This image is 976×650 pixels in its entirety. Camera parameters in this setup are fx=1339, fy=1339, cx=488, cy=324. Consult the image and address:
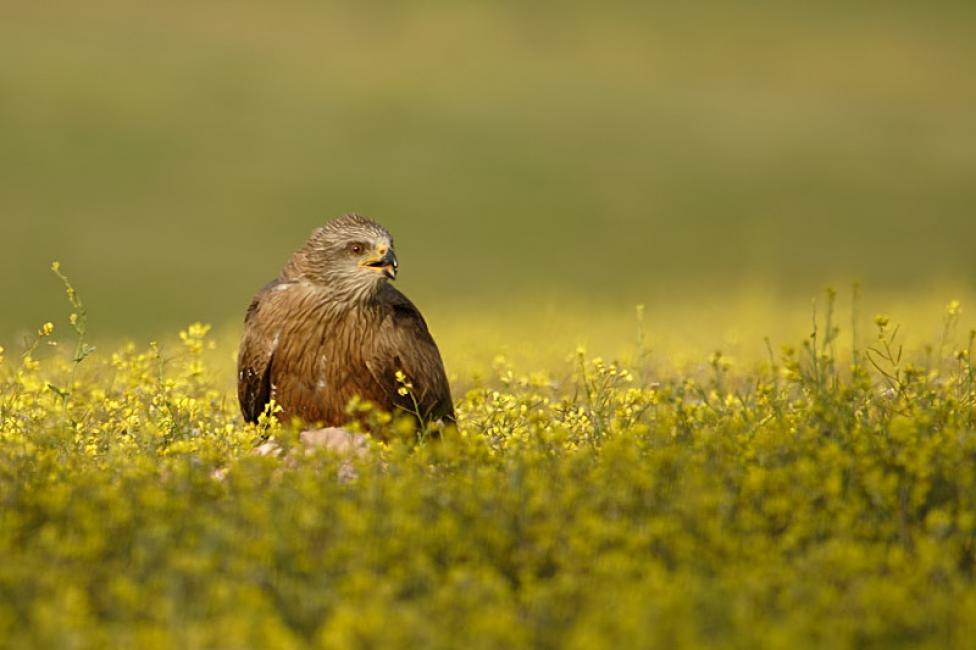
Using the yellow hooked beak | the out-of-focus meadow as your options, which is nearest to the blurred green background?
the out-of-focus meadow

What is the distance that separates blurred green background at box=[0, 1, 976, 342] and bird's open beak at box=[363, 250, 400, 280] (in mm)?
8656

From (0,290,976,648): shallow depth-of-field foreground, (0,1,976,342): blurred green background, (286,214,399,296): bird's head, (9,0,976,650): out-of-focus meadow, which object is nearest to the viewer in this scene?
(0,290,976,648): shallow depth-of-field foreground

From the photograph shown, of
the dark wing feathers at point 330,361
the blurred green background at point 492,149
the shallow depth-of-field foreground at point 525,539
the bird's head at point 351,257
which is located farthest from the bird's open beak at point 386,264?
the blurred green background at point 492,149

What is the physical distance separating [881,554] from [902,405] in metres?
2.43

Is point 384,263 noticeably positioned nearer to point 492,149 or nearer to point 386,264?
point 386,264

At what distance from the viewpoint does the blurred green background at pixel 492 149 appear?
19734 mm

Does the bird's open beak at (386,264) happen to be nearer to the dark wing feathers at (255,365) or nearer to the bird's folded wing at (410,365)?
the bird's folded wing at (410,365)

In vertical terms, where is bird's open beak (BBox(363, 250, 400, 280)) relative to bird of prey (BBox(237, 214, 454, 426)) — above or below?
above

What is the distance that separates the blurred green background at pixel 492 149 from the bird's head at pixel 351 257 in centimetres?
848

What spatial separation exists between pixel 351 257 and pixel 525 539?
10.4 feet

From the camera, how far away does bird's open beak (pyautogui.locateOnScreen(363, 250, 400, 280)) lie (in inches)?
294

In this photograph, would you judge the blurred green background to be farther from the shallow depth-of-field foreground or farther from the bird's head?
the shallow depth-of-field foreground

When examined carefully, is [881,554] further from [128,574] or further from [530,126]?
[530,126]

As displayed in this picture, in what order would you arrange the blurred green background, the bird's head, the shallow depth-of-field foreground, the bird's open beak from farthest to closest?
the blurred green background
the bird's head
the bird's open beak
the shallow depth-of-field foreground
